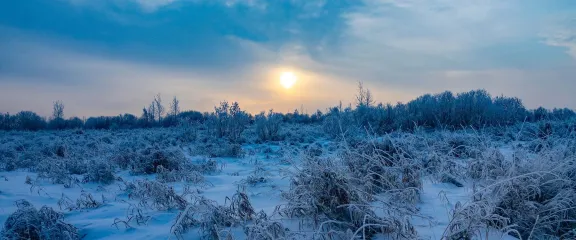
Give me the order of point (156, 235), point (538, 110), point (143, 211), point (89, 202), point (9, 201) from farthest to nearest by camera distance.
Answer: point (538, 110) < point (9, 201) < point (89, 202) < point (143, 211) < point (156, 235)

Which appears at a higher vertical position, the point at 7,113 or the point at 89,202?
the point at 7,113

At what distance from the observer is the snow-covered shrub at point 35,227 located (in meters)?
3.13

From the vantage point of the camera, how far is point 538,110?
1833 centimetres

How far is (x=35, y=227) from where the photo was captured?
3166 mm

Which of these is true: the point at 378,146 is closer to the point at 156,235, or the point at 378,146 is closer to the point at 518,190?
the point at 518,190

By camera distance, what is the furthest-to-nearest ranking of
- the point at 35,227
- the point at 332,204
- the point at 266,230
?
the point at 35,227 → the point at 332,204 → the point at 266,230

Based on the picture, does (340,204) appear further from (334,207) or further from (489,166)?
(489,166)

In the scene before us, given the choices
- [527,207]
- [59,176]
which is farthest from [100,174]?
[527,207]

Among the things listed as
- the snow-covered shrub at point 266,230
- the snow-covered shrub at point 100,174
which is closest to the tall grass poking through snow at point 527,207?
the snow-covered shrub at point 266,230

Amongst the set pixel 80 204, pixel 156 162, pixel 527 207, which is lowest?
pixel 80 204

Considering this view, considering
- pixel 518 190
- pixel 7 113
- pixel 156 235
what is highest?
pixel 7 113

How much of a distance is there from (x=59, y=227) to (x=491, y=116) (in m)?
13.7

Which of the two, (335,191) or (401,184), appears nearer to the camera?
(335,191)

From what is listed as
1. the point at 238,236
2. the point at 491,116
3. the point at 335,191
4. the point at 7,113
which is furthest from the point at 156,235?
the point at 7,113
